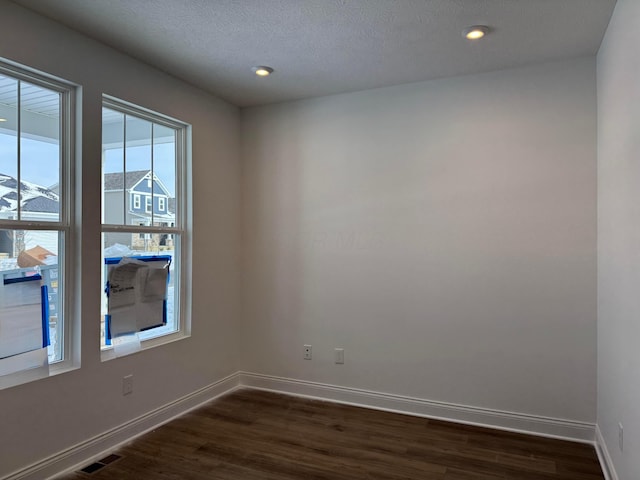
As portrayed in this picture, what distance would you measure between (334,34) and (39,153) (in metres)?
1.83

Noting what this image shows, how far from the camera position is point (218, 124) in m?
3.87

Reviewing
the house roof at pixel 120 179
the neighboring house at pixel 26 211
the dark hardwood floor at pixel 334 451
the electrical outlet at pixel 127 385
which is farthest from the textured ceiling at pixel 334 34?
the dark hardwood floor at pixel 334 451

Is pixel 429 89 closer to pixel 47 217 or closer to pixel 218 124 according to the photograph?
pixel 218 124

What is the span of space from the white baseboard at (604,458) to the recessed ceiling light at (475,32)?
8.28 feet

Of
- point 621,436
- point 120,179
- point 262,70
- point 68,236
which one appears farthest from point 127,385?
point 621,436

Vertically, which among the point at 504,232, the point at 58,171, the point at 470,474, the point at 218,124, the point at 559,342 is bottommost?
the point at 470,474

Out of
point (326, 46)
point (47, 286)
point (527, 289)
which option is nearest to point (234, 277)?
point (47, 286)

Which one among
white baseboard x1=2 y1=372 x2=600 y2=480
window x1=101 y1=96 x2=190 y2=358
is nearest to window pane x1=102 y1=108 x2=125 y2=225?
window x1=101 y1=96 x2=190 y2=358

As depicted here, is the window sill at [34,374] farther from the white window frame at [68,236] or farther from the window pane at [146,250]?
the window pane at [146,250]

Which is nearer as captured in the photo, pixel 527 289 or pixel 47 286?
pixel 47 286

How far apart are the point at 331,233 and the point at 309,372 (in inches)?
47.7

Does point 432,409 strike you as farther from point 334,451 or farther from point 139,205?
point 139,205

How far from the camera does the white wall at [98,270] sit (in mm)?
2408

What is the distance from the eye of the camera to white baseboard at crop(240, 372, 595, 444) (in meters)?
3.05
